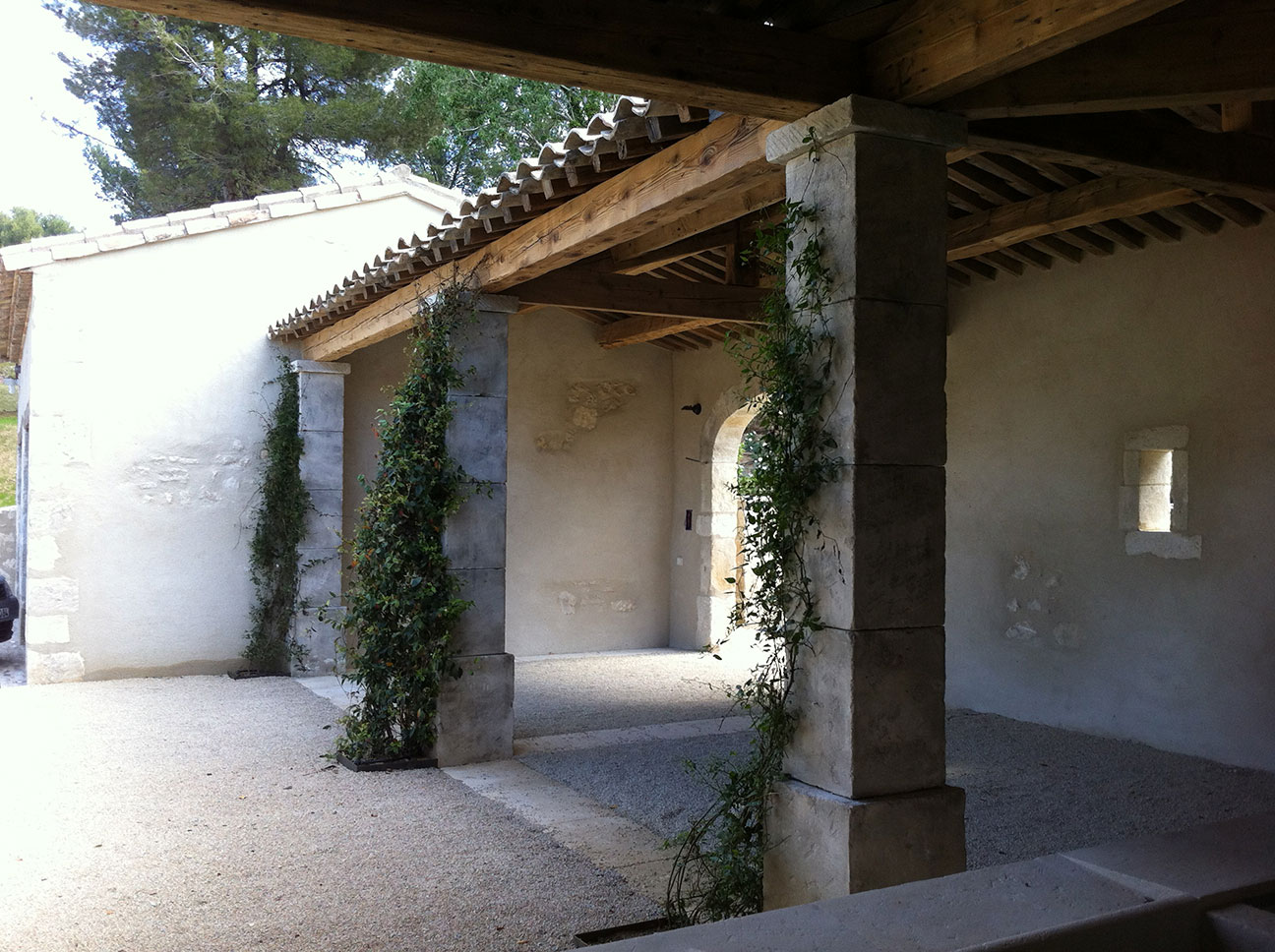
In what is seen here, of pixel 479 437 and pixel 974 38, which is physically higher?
pixel 974 38

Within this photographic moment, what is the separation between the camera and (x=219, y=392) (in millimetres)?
8305

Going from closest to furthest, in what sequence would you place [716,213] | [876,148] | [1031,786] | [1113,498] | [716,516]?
[876,148] < [716,213] < [1031,786] < [1113,498] < [716,516]

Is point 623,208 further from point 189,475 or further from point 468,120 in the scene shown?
point 468,120

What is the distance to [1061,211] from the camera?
5121mm

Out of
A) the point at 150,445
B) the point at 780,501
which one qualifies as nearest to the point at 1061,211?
the point at 780,501

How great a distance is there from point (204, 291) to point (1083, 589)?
670cm

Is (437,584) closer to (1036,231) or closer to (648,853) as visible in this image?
(648,853)

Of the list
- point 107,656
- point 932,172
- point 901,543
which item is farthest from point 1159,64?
point 107,656

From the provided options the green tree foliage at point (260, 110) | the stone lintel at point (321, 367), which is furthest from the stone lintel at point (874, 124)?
the green tree foliage at point (260, 110)

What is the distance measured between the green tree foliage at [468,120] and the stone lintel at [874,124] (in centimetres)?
1165

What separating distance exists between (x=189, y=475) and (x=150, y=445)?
0.36m

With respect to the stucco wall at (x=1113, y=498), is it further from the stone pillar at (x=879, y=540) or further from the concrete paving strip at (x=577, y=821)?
the stone pillar at (x=879, y=540)

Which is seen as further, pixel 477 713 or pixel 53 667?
pixel 53 667

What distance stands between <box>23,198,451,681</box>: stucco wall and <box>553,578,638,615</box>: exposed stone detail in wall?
2713 millimetres
